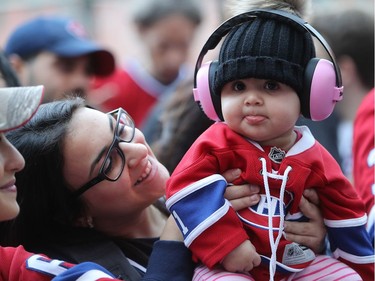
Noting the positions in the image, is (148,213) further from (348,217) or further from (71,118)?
(348,217)

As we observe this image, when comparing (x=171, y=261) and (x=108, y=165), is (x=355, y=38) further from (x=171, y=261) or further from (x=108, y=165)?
(x=171, y=261)

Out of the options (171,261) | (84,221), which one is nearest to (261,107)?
(171,261)

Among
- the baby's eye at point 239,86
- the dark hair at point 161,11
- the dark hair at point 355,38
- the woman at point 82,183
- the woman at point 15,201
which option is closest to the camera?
the woman at point 15,201

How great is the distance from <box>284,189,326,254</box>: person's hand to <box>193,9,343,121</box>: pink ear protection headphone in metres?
0.25

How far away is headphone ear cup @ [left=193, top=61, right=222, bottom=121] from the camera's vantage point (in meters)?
2.45

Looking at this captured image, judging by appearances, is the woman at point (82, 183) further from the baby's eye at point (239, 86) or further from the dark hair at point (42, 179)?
the baby's eye at point (239, 86)

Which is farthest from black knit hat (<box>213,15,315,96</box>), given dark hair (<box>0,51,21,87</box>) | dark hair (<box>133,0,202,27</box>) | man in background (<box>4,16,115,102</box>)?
dark hair (<box>133,0,202,27</box>)

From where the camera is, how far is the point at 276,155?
2.42m

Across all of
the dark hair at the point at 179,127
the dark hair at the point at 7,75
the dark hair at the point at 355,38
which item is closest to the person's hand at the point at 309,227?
the dark hair at the point at 179,127

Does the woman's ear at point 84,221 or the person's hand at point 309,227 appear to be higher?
→ the person's hand at point 309,227

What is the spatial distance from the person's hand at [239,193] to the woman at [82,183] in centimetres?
42

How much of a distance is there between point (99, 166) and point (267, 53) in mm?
712

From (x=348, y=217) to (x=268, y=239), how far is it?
0.28 meters

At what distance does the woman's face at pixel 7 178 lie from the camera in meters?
2.23
